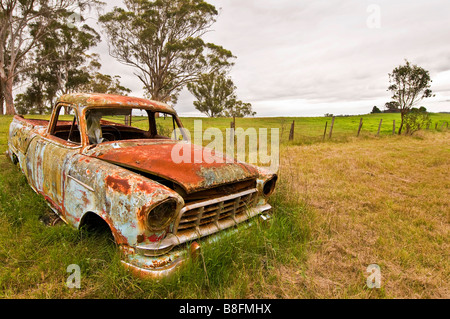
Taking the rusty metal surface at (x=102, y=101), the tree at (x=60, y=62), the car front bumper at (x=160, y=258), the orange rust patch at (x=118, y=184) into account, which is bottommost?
the car front bumper at (x=160, y=258)

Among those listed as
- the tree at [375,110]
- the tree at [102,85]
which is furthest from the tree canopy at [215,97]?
the tree at [375,110]

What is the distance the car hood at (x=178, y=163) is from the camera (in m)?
2.11

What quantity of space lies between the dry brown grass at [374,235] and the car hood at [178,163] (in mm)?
994

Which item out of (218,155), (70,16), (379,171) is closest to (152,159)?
(218,155)

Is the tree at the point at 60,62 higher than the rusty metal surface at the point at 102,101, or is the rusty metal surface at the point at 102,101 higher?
the tree at the point at 60,62

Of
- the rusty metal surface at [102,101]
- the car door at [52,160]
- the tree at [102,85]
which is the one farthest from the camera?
the tree at [102,85]

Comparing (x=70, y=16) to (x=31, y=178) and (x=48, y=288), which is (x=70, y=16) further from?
(x=48, y=288)

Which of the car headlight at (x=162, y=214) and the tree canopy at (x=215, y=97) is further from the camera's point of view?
the tree canopy at (x=215, y=97)

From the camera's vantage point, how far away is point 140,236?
1785mm

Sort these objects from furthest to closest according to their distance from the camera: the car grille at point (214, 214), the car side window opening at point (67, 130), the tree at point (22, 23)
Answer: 1. the tree at point (22, 23)
2. the car side window opening at point (67, 130)
3. the car grille at point (214, 214)

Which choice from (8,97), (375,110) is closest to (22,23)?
(8,97)

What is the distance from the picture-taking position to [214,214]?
221 centimetres

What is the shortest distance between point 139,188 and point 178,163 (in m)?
0.54

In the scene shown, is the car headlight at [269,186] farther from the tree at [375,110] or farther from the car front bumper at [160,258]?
the tree at [375,110]
